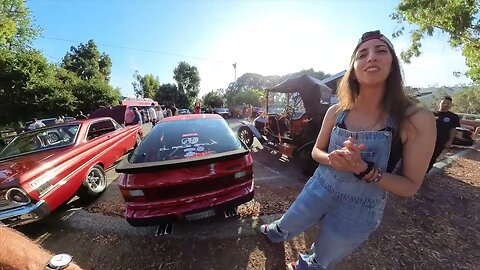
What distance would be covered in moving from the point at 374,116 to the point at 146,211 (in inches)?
99.7

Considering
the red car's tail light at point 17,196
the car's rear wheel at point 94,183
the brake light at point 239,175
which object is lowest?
the car's rear wheel at point 94,183

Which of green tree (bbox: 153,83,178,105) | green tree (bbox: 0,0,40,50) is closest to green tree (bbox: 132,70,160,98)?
green tree (bbox: 153,83,178,105)

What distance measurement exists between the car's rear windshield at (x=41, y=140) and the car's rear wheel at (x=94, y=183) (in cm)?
68

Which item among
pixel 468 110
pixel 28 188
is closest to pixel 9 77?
pixel 28 188

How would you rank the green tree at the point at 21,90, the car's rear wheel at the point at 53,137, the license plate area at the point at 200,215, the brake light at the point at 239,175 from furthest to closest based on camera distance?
the green tree at the point at 21,90 → the car's rear wheel at the point at 53,137 → the brake light at the point at 239,175 → the license plate area at the point at 200,215

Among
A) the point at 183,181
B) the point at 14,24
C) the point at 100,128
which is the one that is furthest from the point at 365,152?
the point at 14,24

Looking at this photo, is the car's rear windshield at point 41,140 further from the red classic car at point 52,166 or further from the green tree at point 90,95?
the green tree at point 90,95

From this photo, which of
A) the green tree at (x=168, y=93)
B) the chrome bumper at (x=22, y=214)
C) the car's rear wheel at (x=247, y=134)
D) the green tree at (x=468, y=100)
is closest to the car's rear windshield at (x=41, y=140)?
A: the chrome bumper at (x=22, y=214)

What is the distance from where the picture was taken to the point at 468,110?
96.9ft

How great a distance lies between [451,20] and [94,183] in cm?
1238

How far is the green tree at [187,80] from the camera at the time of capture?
1789 inches

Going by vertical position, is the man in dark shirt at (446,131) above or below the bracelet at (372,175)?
below

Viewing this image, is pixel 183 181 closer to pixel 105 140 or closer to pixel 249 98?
pixel 105 140

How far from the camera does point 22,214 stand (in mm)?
2961
